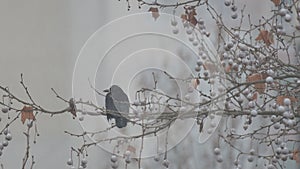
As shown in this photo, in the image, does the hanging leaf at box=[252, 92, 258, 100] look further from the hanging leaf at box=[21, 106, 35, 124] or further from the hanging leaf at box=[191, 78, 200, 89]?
the hanging leaf at box=[21, 106, 35, 124]

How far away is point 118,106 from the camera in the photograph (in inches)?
30.2

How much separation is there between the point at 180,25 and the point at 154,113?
16 cm

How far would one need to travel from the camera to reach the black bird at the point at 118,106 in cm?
76

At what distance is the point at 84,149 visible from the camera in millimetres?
810

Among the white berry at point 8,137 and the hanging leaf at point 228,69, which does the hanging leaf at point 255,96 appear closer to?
the hanging leaf at point 228,69

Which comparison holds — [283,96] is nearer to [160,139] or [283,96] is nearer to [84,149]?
[160,139]

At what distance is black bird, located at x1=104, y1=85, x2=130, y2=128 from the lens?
0.76m

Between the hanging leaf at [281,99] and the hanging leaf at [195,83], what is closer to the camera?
the hanging leaf at [281,99]

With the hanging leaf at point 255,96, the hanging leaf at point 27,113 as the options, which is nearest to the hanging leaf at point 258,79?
the hanging leaf at point 255,96

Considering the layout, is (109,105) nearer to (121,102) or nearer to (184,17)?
(121,102)

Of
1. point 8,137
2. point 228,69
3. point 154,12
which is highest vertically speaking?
point 154,12

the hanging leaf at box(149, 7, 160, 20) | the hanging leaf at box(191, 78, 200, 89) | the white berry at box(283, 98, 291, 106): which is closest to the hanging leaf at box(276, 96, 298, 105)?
the white berry at box(283, 98, 291, 106)

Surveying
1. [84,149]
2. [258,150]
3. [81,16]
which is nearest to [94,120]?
[84,149]

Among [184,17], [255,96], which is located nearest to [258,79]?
[255,96]
